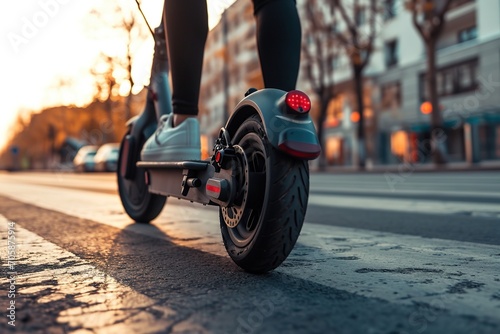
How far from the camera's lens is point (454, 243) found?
2.77 meters

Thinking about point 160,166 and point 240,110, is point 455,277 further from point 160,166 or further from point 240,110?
point 160,166

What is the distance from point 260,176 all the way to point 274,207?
0.18 m

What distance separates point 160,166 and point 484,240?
187 cm

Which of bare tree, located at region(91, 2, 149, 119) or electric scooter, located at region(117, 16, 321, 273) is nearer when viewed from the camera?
electric scooter, located at region(117, 16, 321, 273)

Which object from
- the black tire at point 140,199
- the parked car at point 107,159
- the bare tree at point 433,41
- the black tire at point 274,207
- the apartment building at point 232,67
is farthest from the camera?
the apartment building at point 232,67

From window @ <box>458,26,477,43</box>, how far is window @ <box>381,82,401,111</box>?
4342 millimetres

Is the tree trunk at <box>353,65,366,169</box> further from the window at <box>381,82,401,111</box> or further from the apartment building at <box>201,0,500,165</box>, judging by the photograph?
the window at <box>381,82,401,111</box>

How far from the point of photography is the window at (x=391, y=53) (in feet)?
103

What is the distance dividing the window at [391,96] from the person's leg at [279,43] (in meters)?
29.4

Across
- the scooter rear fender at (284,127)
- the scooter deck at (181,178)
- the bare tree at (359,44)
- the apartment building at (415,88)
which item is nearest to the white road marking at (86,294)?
the scooter deck at (181,178)

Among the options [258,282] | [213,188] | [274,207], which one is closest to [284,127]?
[274,207]

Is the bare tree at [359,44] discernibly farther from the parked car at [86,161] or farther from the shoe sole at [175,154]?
the shoe sole at [175,154]

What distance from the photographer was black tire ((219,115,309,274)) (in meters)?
1.85

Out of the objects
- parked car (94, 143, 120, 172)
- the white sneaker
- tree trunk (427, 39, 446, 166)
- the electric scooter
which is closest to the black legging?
the white sneaker
